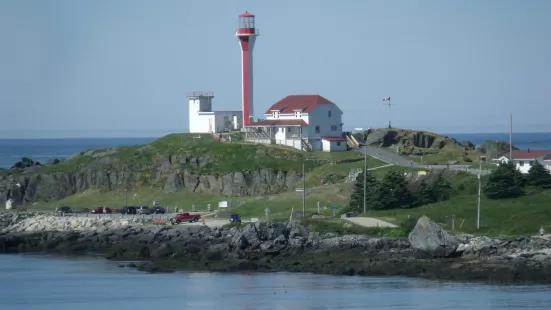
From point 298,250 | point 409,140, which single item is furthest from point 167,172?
point 298,250

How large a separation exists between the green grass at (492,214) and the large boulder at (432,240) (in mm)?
3289

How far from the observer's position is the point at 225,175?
74.3m

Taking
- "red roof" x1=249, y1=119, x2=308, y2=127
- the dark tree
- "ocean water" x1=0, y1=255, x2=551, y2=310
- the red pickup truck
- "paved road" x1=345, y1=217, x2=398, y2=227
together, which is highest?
"red roof" x1=249, y1=119, x2=308, y2=127

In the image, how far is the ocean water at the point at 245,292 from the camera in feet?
145

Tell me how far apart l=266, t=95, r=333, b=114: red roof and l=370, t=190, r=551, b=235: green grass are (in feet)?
70.3

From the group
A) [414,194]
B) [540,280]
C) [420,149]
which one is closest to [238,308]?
[540,280]

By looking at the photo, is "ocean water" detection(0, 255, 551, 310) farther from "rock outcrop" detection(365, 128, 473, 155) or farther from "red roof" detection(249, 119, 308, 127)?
"rock outcrop" detection(365, 128, 473, 155)

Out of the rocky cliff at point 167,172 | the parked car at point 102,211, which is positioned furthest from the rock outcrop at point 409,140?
the parked car at point 102,211

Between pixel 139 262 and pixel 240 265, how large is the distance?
5799mm

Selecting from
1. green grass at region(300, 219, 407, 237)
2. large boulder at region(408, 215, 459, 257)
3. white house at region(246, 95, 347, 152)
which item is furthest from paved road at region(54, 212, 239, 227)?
white house at region(246, 95, 347, 152)

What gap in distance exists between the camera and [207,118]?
3433 inches

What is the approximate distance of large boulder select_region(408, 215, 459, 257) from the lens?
51.1 m

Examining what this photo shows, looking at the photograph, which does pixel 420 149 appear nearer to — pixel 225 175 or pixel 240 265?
pixel 225 175

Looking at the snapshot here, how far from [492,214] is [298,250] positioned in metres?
9.55
